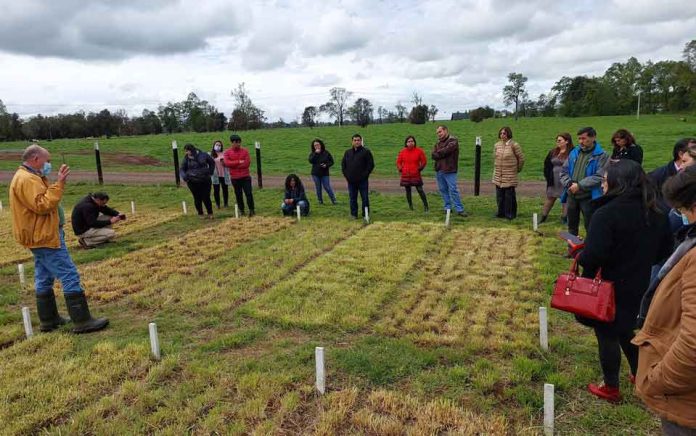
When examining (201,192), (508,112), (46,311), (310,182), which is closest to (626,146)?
(46,311)

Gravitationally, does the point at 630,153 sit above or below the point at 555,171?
above

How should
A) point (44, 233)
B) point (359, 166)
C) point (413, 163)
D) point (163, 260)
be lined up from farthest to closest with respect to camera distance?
point (413, 163), point (359, 166), point (163, 260), point (44, 233)

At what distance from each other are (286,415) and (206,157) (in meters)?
8.45

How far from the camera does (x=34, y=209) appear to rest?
4.84 meters

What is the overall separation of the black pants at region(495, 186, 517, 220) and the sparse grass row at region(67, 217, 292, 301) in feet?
15.4

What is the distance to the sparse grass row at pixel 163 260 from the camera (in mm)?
6707

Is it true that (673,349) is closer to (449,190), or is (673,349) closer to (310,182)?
(449,190)

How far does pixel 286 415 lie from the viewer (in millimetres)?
3566

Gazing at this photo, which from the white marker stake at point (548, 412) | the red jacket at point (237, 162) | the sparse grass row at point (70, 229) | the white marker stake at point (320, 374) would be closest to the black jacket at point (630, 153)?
the white marker stake at point (548, 412)

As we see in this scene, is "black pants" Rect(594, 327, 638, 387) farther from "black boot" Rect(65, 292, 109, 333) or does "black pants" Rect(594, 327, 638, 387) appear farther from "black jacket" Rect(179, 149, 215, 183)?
"black jacket" Rect(179, 149, 215, 183)

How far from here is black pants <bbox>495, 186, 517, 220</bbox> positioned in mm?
10164

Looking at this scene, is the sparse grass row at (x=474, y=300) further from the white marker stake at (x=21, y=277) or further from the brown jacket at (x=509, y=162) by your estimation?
the white marker stake at (x=21, y=277)

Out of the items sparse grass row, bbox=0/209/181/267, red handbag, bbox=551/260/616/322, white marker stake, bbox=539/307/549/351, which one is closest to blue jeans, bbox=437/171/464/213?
white marker stake, bbox=539/307/549/351

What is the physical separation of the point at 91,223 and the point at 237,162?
3.45 metres
